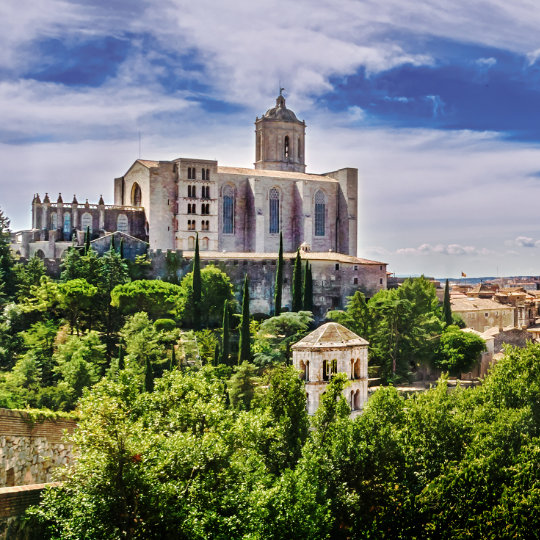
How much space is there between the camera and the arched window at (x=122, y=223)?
59000mm

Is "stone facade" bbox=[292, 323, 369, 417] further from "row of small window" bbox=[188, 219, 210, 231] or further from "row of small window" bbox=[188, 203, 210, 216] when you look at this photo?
"row of small window" bbox=[188, 203, 210, 216]

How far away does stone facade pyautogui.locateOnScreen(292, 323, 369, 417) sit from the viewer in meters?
29.9

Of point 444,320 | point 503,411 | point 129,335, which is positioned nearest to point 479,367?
point 444,320

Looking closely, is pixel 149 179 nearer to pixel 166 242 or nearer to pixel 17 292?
pixel 166 242

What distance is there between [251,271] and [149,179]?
463 inches

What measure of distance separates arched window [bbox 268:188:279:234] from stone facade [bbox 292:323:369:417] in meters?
33.8

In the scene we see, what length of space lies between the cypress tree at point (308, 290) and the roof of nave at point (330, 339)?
19.0 metres

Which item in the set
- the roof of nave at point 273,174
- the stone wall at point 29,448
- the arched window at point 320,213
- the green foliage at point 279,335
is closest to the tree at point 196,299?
the green foliage at point 279,335

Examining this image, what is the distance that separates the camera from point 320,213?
2643 inches

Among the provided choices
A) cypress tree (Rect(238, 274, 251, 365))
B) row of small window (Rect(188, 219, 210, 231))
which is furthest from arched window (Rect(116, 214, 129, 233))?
cypress tree (Rect(238, 274, 251, 365))

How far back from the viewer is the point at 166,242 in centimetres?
5888

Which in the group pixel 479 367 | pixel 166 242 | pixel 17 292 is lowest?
pixel 479 367

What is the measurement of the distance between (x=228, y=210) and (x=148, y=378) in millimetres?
28372

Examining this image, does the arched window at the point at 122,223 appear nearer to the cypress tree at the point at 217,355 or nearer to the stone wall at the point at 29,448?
the cypress tree at the point at 217,355
